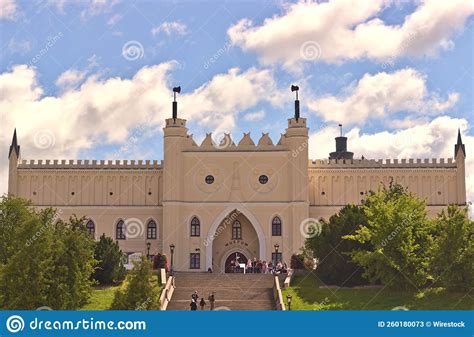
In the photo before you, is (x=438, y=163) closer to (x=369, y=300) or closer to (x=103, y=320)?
(x=369, y=300)

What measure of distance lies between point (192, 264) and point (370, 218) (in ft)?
53.3

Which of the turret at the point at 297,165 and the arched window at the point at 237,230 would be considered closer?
the turret at the point at 297,165

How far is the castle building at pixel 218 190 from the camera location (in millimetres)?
53812

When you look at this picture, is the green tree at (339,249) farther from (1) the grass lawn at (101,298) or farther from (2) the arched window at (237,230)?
(2) the arched window at (237,230)

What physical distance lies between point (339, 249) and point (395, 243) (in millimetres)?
4392

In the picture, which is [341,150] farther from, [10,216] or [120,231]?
[10,216]

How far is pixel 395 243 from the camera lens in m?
38.3

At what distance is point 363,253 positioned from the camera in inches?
1543

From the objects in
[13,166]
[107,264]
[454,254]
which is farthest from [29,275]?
[13,166]

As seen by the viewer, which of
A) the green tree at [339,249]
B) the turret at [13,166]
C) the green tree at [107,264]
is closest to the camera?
the green tree at [339,249]

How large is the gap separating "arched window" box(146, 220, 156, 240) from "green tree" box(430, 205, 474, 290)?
22360 mm

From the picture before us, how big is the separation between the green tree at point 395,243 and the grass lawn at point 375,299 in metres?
0.65

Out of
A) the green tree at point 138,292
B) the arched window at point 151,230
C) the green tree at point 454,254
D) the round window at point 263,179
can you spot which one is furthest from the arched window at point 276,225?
the green tree at point 138,292

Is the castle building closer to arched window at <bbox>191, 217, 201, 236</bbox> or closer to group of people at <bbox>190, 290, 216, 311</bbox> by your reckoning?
arched window at <bbox>191, 217, 201, 236</bbox>
